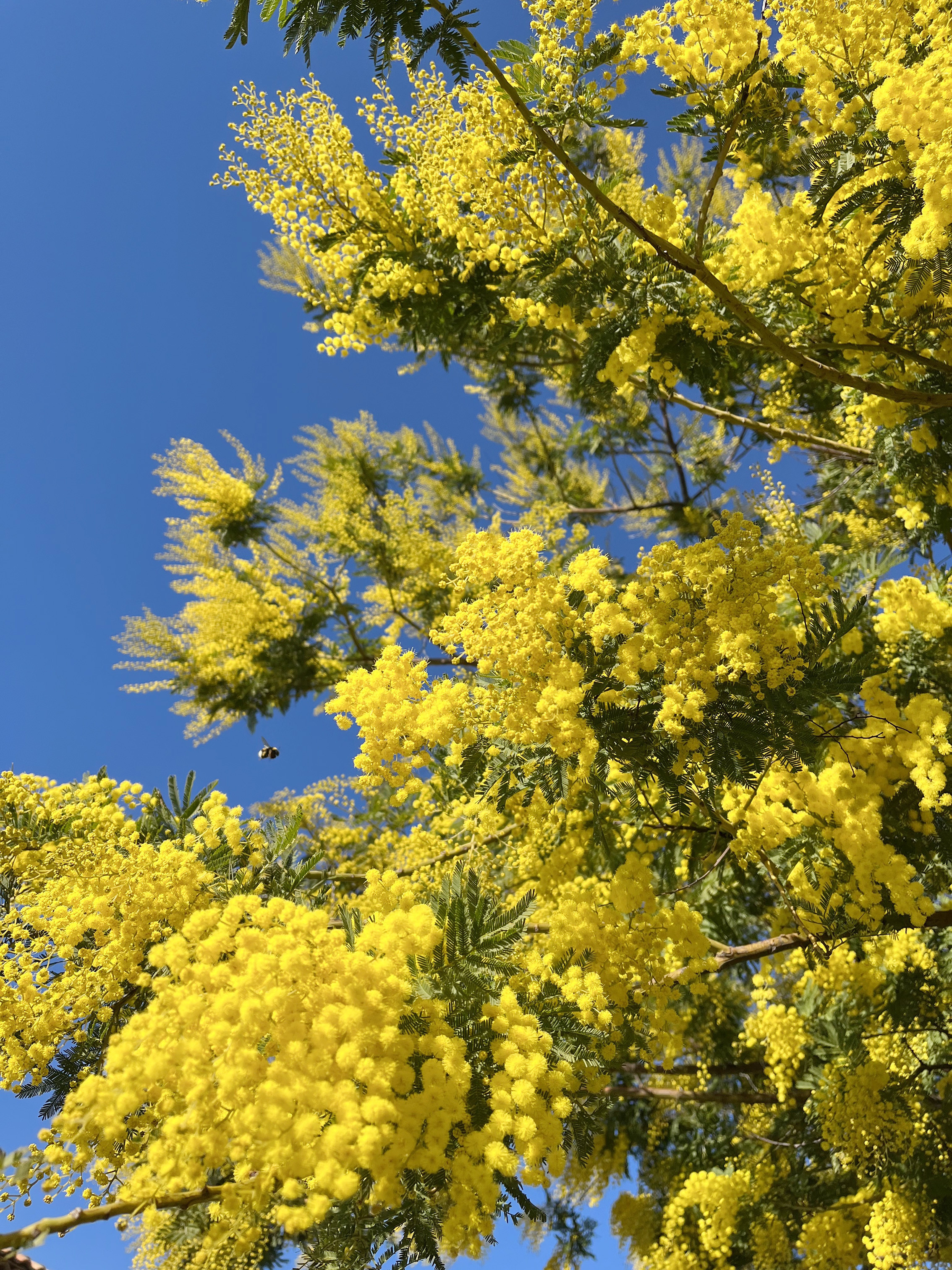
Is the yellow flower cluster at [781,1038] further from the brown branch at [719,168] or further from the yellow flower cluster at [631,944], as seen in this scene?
the brown branch at [719,168]

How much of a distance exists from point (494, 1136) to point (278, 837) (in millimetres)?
1540

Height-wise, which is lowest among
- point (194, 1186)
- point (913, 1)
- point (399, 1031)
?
point (194, 1186)

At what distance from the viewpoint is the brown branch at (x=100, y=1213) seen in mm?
1605

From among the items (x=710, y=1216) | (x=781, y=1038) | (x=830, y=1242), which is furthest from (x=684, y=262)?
(x=710, y=1216)

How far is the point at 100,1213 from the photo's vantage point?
6.13 ft

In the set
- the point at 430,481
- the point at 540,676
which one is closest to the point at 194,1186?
the point at 540,676

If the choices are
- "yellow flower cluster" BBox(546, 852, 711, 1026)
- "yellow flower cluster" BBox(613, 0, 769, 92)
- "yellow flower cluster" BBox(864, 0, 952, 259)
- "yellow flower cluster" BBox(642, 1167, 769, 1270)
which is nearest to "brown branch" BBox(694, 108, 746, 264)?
"yellow flower cluster" BBox(613, 0, 769, 92)

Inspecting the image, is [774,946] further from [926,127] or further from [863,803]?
[926,127]

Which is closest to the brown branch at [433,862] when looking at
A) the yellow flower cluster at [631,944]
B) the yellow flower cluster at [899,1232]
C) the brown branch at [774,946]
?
the yellow flower cluster at [631,944]

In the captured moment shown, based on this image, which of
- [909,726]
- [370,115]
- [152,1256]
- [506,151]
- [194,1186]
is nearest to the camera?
[194,1186]

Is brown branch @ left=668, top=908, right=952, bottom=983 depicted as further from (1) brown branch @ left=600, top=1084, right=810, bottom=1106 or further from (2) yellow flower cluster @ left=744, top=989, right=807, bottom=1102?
(1) brown branch @ left=600, top=1084, right=810, bottom=1106

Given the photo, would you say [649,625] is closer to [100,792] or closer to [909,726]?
[909,726]

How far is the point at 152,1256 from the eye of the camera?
487 centimetres

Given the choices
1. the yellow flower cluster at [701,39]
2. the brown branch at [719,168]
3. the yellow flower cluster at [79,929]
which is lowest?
the yellow flower cluster at [79,929]
